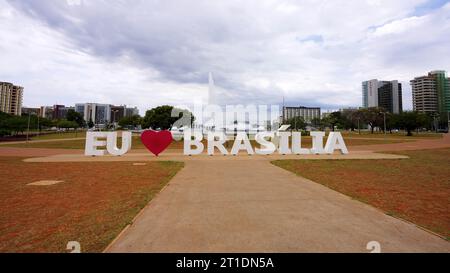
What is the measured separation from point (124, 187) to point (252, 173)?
6.23 m

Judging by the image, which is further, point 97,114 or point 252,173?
point 97,114

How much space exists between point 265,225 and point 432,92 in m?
162

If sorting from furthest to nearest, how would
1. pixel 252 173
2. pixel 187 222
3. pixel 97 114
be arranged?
pixel 97 114 → pixel 252 173 → pixel 187 222

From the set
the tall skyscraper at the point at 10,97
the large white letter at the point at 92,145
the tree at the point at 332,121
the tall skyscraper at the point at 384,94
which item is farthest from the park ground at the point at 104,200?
the tall skyscraper at the point at 384,94

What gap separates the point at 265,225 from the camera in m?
5.24

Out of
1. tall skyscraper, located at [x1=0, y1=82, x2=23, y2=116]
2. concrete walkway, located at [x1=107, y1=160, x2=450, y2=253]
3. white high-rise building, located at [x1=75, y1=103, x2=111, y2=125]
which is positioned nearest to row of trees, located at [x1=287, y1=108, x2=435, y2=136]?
concrete walkway, located at [x1=107, y1=160, x2=450, y2=253]

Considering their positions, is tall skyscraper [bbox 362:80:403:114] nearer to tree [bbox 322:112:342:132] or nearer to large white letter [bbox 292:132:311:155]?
tree [bbox 322:112:342:132]

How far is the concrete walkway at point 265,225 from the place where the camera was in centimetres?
423

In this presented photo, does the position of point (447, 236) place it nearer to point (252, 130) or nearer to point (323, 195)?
point (323, 195)

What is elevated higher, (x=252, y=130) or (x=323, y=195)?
(x=252, y=130)

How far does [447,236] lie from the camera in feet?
15.5

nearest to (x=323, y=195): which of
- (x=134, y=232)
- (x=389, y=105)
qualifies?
(x=134, y=232)

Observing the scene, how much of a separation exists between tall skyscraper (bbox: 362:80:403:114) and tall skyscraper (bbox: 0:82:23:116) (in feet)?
642

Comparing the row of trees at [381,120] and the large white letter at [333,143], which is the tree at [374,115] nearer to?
the row of trees at [381,120]
